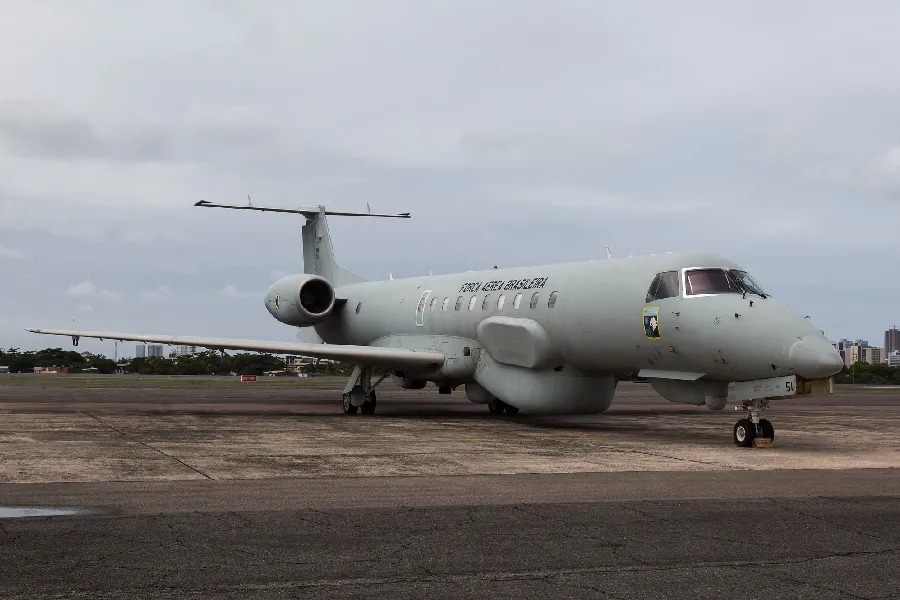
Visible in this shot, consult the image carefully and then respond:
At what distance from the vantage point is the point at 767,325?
1658 cm

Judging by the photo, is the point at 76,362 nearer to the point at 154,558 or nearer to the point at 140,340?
the point at 140,340

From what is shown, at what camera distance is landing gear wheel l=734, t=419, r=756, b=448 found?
16766 millimetres

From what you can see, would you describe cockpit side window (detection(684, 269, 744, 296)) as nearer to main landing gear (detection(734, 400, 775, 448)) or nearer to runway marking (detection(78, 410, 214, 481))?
main landing gear (detection(734, 400, 775, 448))

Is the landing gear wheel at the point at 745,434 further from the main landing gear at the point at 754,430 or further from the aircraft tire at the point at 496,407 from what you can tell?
the aircraft tire at the point at 496,407

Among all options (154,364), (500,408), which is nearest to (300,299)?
(500,408)

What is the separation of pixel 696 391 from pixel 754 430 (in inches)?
80.1

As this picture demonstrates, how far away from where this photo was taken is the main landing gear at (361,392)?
88.0 ft

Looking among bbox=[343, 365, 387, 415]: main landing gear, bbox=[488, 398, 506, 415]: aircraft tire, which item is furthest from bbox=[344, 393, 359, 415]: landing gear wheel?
bbox=[488, 398, 506, 415]: aircraft tire

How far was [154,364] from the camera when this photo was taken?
105m

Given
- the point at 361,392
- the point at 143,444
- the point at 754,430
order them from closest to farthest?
the point at 143,444 → the point at 754,430 → the point at 361,392

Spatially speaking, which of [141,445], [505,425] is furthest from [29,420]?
[505,425]

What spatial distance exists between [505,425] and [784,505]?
12.9m

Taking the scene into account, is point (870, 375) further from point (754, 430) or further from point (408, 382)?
point (754, 430)

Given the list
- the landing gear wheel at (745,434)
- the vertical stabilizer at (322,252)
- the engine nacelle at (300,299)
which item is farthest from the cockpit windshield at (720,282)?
the vertical stabilizer at (322,252)
